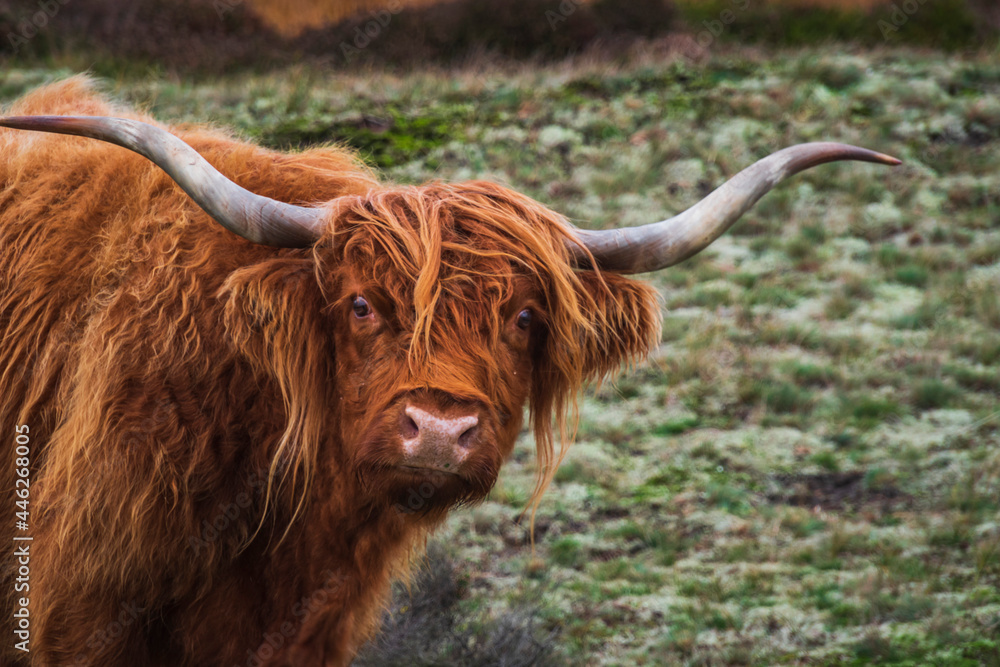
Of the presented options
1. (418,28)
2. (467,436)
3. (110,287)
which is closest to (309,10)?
(418,28)

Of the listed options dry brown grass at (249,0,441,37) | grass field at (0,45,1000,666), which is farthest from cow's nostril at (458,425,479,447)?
dry brown grass at (249,0,441,37)

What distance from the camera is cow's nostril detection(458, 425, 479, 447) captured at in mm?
2330

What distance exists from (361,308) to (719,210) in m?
1.22

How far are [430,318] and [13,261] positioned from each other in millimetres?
1603

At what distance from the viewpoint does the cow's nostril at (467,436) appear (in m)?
2.33

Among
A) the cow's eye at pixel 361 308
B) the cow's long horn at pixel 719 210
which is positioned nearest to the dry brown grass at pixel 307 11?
the cow's long horn at pixel 719 210

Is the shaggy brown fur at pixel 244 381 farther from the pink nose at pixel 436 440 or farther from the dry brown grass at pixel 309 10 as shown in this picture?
the dry brown grass at pixel 309 10

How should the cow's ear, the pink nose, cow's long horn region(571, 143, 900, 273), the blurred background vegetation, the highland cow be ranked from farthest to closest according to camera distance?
the blurred background vegetation → the cow's ear → cow's long horn region(571, 143, 900, 273) → the highland cow → the pink nose

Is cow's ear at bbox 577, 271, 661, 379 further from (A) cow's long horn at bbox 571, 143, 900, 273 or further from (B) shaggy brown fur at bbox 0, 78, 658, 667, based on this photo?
(A) cow's long horn at bbox 571, 143, 900, 273

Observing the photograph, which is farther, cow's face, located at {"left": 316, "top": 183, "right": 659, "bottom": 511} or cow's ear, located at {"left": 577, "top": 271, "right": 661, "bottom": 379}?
cow's ear, located at {"left": 577, "top": 271, "right": 661, "bottom": 379}

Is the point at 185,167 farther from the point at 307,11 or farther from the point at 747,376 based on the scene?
the point at 307,11

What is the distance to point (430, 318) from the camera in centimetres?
249

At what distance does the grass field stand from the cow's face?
173 centimetres

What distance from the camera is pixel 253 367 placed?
2.77 meters
